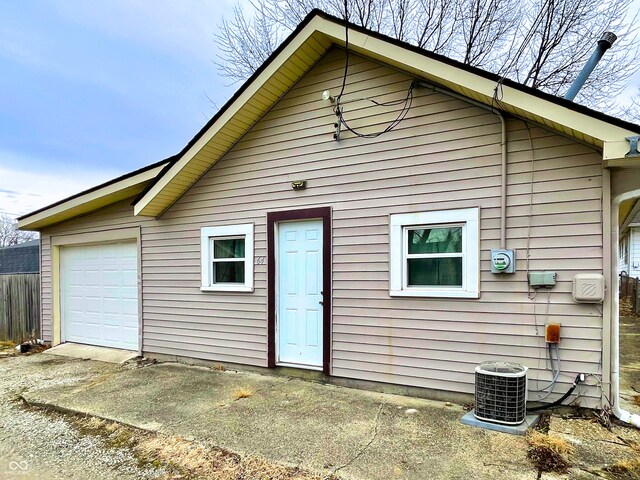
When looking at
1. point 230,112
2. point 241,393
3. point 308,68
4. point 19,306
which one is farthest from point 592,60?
point 19,306

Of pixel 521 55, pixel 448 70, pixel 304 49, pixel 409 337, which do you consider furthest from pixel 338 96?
pixel 521 55

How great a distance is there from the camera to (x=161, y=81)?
12.4m

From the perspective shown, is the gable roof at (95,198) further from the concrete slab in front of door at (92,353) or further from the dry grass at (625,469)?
the dry grass at (625,469)

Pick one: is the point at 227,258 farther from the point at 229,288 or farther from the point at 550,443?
the point at 550,443

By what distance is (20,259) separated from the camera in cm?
1394

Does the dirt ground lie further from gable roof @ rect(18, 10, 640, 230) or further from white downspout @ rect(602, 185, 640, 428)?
gable roof @ rect(18, 10, 640, 230)

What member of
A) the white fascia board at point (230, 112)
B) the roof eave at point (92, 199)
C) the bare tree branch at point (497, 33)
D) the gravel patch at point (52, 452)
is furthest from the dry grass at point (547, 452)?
the bare tree branch at point (497, 33)

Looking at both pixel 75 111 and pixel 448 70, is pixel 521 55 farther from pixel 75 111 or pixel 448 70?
pixel 75 111

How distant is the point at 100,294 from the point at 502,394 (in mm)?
7575

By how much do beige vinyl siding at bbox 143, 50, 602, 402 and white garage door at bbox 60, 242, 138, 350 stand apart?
136cm

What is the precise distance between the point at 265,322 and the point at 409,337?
217 cm

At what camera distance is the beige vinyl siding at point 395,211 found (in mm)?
3867

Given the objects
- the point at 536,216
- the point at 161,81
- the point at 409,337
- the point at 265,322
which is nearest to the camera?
the point at 536,216

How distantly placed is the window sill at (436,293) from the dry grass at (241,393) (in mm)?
2158
